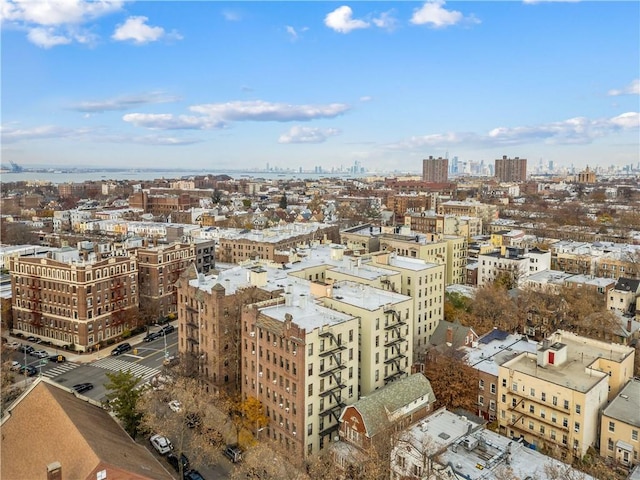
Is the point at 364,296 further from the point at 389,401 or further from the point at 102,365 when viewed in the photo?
the point at 102,365

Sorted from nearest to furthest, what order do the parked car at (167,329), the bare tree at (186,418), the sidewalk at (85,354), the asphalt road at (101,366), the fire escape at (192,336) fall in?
the bare tree at (186,418) < the fire escape at (192,336) < the asphalt road at (101,366) < the sidewalk at (85,354) < the parked car at (167,329)

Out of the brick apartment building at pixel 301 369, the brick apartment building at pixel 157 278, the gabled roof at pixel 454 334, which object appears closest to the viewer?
the brick apartment building at pixel 301 369

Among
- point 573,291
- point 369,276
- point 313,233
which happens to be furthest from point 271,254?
point 573,291

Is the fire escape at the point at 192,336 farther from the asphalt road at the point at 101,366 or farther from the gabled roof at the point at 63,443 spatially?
the gabled roof at the point at 63,443

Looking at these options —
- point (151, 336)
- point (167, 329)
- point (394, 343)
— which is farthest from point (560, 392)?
point (167, 329)

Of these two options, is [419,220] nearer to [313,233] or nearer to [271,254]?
[313,233]

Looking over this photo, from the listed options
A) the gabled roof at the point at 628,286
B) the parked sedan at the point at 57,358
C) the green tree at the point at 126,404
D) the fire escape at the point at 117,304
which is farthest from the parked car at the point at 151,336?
the gabled roof at the point at 628,286
